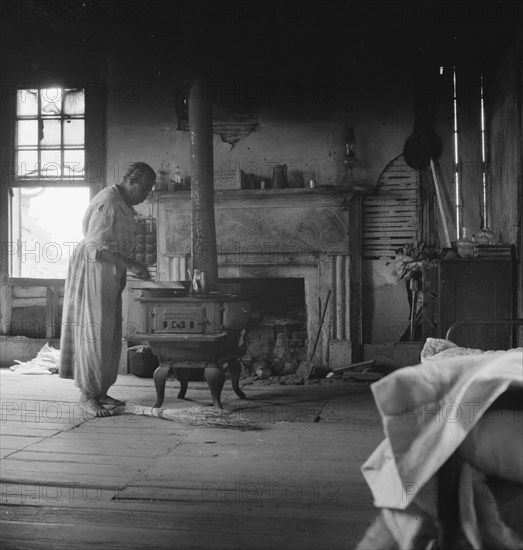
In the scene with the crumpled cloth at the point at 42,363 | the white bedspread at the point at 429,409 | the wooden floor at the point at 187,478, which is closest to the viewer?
the white bedspread at the point at 429,409

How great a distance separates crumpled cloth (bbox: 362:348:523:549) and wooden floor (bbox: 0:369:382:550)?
97 centimetres

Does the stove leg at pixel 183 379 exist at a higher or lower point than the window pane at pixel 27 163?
lower

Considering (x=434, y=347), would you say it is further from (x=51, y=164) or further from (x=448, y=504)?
(x=51, y=164)

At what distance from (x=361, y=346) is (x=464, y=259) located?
1.89m

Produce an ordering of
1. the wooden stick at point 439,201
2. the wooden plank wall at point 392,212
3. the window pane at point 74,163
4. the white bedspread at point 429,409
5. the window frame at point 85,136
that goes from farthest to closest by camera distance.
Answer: the window pane at point 74,163
the window frame at point 85,136
the wooden plank wall at point 392,212
the wooden stick at point 439,201
the white bedspread at point 429,409

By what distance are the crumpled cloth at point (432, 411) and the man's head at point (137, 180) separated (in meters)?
3.95

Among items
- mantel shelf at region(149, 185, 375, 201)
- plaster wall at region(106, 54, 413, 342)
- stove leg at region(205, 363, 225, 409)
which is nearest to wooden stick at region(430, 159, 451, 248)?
plaster wall at region(106, 54, 413, 342)

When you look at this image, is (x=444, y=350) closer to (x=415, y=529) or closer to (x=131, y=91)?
(x=415, y=529)

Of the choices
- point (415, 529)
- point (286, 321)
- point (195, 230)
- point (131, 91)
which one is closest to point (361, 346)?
point (286, 321)

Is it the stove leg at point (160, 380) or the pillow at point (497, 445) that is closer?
the pillow at point (497, 445)

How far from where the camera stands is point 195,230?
5656mm

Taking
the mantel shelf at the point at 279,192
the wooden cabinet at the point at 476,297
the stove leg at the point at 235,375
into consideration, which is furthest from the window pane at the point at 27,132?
the wooden cabinet at the point at 476,297

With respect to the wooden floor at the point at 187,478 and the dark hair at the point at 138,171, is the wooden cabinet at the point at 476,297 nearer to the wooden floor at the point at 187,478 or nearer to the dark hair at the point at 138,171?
the wooden floor at the point at 187,478

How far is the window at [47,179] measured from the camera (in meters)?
7.62
